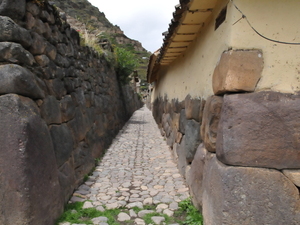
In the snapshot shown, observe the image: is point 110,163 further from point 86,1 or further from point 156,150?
point 86,1

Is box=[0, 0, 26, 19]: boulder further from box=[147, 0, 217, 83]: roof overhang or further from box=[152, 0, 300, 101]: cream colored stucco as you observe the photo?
box=[152, 0, 300, 101]: cream colored stucco

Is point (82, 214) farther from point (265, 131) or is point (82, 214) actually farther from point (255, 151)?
point (265, 131)

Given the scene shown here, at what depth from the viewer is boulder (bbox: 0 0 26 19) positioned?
2.12m

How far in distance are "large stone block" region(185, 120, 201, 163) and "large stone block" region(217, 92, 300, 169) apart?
3.51ft

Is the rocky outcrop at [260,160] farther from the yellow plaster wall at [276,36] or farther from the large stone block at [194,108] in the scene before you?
the large stone block at [194,108]

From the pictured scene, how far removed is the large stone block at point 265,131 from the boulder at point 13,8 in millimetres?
2185

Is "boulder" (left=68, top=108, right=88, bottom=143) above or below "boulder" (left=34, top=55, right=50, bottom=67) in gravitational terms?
below

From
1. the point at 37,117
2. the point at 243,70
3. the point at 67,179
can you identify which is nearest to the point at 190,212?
the point at 67,179

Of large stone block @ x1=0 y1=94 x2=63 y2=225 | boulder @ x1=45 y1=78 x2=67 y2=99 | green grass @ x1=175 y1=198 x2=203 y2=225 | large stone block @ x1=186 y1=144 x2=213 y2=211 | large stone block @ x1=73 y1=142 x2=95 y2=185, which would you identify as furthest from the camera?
large stone block @ x1=73 y1=142 x2=95 y2=185

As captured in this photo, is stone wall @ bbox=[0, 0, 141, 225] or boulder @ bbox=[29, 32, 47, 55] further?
boulder @ bbox=[29, 32, 47, 55]

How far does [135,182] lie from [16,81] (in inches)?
85.3

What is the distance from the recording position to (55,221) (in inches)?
91.8

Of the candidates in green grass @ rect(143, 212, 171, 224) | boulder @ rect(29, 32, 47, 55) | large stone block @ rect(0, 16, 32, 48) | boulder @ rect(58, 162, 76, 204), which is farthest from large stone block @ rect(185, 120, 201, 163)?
large stone block @ rect(0, 16, 32, 48)

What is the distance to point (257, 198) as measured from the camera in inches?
66.7
